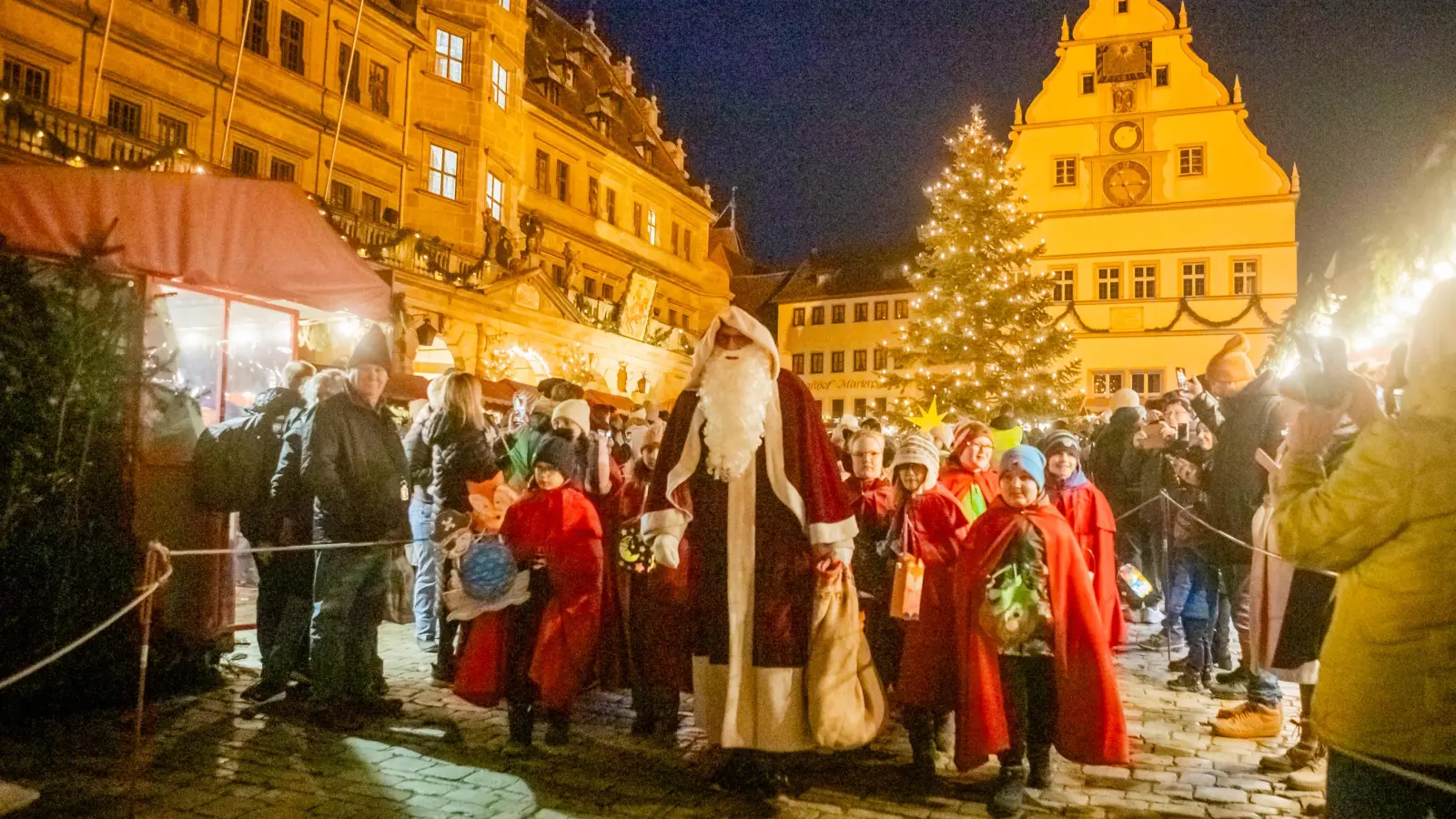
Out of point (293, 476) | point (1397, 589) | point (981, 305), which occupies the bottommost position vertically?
point (1397, 589)

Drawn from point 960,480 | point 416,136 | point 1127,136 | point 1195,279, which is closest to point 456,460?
point 960,480

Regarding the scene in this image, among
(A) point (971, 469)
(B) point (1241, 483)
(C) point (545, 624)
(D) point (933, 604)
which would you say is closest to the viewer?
(D) point (933, 604)

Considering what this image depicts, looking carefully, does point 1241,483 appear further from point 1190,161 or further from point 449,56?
point 1190,161

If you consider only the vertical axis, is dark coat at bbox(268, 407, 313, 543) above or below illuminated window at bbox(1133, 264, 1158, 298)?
below

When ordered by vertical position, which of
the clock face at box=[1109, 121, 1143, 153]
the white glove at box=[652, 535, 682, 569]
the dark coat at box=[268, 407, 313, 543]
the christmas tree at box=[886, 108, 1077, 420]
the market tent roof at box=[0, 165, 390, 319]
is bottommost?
the white glove at box=[652, 535, 682, 569]

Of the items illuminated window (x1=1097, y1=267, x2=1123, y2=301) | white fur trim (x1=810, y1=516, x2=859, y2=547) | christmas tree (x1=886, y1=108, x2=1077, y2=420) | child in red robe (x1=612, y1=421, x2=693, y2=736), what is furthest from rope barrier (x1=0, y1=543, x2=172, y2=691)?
illuminated window (x1=1097, y1=267, x2=1123, y2=301)

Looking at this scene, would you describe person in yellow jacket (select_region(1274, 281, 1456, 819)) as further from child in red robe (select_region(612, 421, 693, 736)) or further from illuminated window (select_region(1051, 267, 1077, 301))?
illuminated window (select_region(1051, 267, 1077, 301))

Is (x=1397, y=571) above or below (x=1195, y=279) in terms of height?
below

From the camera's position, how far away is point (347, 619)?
6.16 metres

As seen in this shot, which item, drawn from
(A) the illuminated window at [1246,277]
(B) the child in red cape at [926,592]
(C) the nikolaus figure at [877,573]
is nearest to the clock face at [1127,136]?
(A) the illuminated window at [1246,277]

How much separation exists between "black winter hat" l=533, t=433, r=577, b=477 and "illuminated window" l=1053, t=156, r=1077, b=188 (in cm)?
3472

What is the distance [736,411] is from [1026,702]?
6.89ft

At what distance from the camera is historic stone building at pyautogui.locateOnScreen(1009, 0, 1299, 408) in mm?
35469

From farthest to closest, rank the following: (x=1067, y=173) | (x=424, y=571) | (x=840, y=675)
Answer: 1. (x=1067, y=173)
2. (x=424, y=571)
3. (x=840, y=675)
